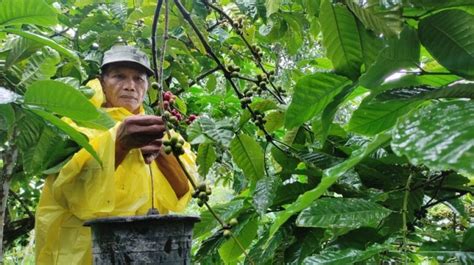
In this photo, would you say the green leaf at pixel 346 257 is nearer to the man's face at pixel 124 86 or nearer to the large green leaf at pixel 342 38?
the large green leaf at pixel 342 38

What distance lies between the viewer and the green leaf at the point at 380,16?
512mm

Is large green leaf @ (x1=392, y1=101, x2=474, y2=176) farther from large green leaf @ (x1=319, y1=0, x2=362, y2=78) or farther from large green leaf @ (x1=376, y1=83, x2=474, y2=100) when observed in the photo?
large green leaf @ (x1=319, y1=0, x2=362, y2=78)

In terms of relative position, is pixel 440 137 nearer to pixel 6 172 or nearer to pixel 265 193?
pixel 265 193

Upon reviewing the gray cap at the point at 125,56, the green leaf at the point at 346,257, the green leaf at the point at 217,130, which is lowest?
the green leaf at the point at 346,257

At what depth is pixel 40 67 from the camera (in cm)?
87

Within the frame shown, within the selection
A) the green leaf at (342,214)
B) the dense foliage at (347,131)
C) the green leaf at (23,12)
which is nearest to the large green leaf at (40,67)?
the dense foliage at (347,131)

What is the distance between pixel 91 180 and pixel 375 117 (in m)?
0.88

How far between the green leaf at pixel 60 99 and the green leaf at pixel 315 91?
27cm

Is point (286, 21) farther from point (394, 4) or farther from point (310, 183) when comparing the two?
point (394, 4)

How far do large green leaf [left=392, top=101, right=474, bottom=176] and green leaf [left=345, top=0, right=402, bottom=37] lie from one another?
0.62 feet

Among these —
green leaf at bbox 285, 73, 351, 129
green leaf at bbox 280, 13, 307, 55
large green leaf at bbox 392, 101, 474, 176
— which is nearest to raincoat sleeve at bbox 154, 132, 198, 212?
green leaf at bbox 280, 13, 307, 55

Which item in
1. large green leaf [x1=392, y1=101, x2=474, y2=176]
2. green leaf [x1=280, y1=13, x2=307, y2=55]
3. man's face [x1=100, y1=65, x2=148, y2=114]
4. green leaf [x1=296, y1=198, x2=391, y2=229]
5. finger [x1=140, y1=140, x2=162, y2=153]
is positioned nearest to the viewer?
large green leaf [x1=392, y1=101, x2=474, y2=176]

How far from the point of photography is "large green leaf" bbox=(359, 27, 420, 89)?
46cm

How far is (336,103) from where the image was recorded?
0.60m
